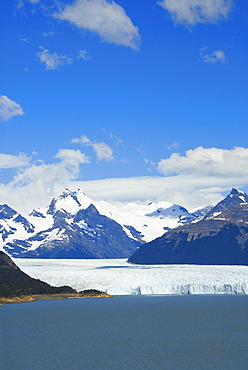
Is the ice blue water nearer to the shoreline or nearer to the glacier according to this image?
the shoreline

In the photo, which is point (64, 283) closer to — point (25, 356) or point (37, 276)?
point (37, 276)

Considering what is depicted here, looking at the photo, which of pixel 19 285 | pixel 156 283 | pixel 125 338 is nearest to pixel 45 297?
pixel 19 285

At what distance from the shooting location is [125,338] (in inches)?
2532

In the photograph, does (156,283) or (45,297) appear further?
(156,283)

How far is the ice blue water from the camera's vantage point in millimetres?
49153

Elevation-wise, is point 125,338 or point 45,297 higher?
point 45,297

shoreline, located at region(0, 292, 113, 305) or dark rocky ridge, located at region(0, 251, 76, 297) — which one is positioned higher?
dark rocky ridge, located at region(0, 251, 76, 297)

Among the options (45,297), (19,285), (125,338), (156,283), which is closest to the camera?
(125,338)

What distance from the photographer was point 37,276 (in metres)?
154

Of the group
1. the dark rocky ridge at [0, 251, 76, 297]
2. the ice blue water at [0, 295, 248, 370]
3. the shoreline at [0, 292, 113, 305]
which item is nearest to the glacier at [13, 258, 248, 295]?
the shoreline at [0, 292, 113, 305]

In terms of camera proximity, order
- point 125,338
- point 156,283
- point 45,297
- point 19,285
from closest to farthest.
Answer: point 125,338 < point 19,285 < point 45,297 < point 156,283

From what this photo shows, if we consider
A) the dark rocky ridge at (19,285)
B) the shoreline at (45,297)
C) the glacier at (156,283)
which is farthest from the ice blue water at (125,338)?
the glacier at (156,283)

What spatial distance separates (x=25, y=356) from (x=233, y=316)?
141 feet

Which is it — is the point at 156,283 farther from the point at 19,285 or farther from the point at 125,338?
the point at 125,338
